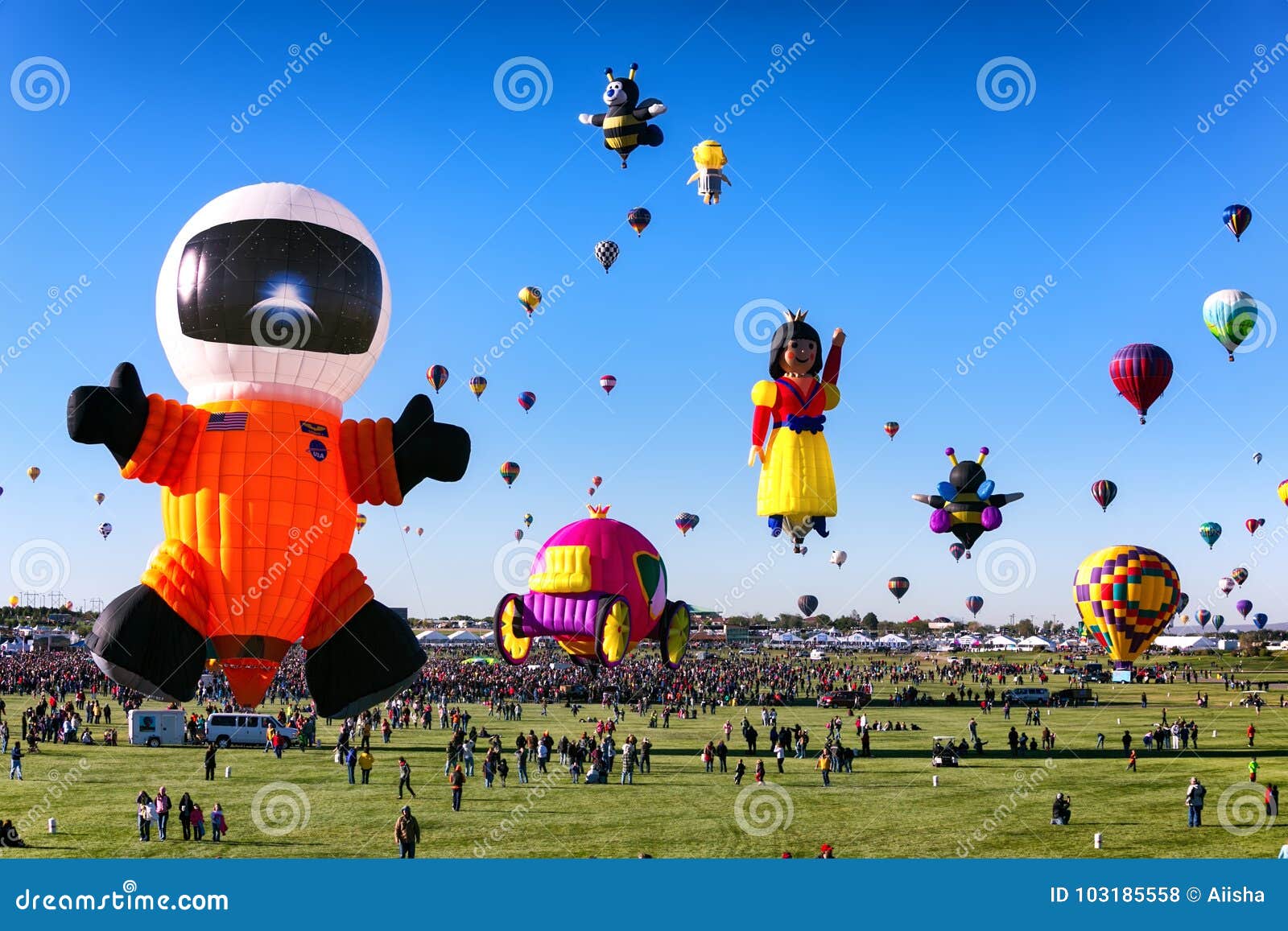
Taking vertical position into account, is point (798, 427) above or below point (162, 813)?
above

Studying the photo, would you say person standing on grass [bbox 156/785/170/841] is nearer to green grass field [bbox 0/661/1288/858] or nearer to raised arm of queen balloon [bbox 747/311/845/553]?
green grass field [bbox 0/661/1288/858]

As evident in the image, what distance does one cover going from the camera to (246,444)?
14.0 meters

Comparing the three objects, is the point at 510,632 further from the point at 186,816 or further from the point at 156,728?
the point at 186,816

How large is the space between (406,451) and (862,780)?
12731mm

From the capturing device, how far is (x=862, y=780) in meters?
23.0

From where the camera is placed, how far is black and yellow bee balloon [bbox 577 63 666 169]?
21109 millimetres

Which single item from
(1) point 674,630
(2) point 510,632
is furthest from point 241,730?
(1) point 674,630

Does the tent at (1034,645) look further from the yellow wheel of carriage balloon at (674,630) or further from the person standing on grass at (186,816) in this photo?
the person standing on grass at (186,816)

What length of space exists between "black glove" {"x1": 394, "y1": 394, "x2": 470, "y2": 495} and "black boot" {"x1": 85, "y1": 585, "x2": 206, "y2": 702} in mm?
3208

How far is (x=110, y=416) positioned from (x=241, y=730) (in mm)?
15656

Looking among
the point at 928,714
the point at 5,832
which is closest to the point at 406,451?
the point at 5,832

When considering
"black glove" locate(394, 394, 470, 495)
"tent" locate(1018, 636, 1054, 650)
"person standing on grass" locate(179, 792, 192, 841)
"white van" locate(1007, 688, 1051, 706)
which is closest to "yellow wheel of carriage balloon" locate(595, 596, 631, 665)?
"white van" locate(1007, 688, 1051, 706)

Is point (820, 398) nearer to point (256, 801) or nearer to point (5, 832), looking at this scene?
point (256, 801)

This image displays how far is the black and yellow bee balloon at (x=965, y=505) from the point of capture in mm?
32219
